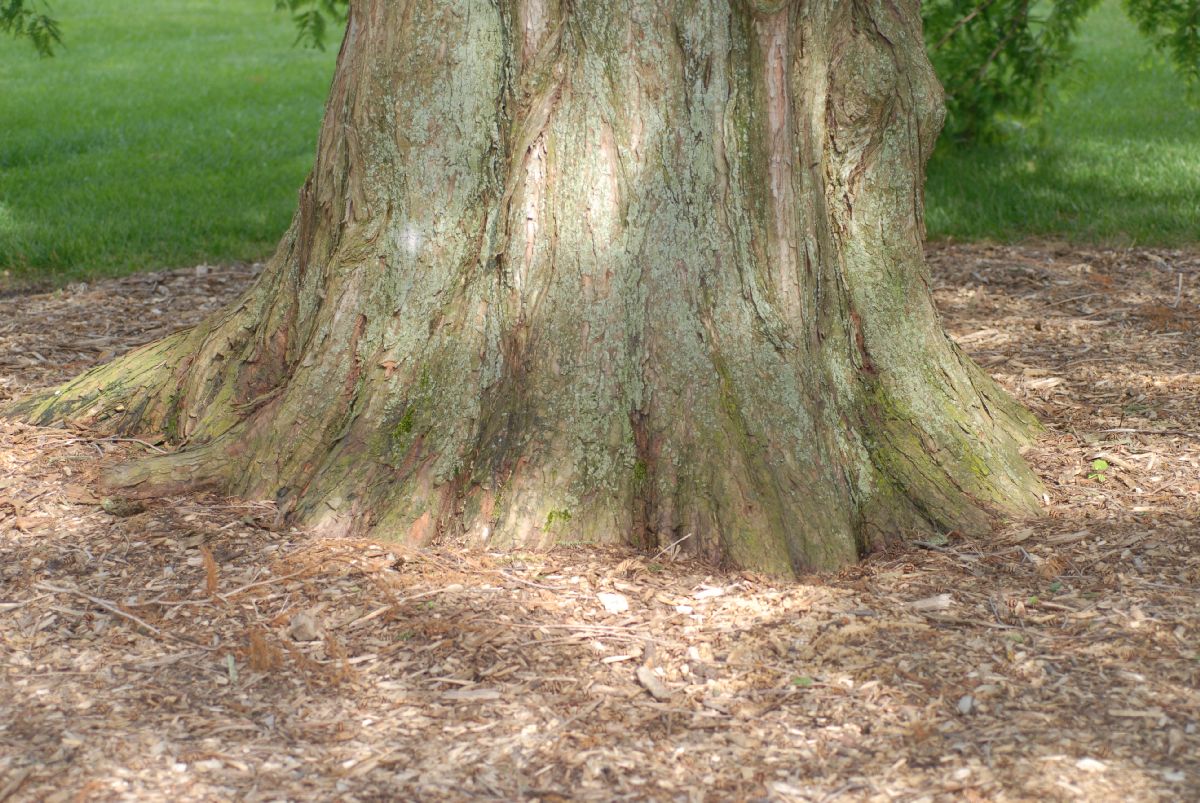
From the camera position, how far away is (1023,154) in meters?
9.73

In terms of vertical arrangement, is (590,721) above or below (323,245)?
below

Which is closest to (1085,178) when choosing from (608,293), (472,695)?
(608,293)

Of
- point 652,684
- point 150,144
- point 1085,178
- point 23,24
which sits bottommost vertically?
point 652,684

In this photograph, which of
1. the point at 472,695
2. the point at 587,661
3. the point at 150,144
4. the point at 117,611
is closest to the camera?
the point at 472,695

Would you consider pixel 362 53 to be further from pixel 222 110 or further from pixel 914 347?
pixel 222 110

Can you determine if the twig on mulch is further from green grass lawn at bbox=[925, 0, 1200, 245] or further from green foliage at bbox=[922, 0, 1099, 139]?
green foliage at bbox=[922, 0, 1099, 139]

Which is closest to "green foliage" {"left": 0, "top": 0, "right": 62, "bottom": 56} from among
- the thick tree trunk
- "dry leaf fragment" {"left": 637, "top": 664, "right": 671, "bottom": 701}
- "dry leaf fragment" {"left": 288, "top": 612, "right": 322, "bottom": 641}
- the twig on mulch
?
the thick tree trunk

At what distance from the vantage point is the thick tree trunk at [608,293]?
3.69 meters

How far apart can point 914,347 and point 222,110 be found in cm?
991

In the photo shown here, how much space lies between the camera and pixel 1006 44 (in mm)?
8539

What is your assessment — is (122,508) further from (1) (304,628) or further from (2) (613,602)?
(2) (613,602)

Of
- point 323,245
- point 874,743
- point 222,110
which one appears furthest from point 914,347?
point 222,110

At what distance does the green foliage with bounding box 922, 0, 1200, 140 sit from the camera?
8109mm

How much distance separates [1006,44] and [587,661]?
6.78m
